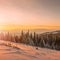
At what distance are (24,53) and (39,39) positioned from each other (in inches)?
7.2

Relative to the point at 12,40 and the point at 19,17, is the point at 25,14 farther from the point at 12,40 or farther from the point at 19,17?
the point at 12,40

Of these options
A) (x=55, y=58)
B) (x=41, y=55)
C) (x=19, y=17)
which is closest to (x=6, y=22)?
(x=19, y=17)

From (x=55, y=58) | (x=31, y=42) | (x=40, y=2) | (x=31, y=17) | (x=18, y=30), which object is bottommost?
(x=55, y=58)

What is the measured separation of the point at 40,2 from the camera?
144 cm

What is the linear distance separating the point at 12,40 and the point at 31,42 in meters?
0.18

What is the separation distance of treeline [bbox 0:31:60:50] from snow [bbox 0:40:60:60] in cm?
4

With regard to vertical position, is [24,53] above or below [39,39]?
below

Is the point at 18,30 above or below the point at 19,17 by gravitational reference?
below

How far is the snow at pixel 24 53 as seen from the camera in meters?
1.34

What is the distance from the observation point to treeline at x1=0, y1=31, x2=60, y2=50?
4.37ft

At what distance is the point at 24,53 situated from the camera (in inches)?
55.5

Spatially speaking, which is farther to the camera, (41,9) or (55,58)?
(41,9)

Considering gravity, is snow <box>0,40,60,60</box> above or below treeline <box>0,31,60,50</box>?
below

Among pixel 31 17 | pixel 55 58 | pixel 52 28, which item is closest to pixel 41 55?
pixel 55 58
